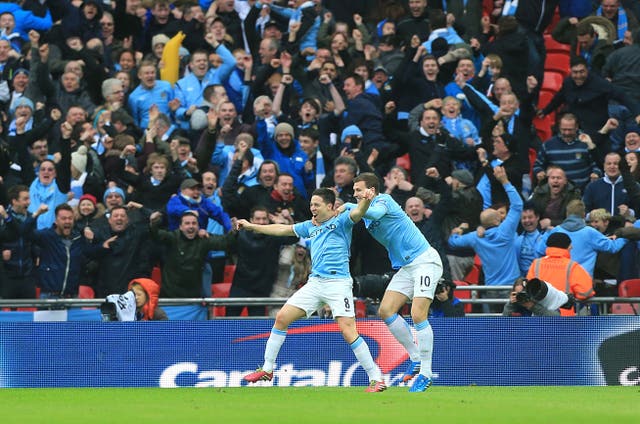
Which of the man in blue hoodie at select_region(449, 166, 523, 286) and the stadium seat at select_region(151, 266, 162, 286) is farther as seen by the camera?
the stadium seat at select_region(151, 266, 162, 286)

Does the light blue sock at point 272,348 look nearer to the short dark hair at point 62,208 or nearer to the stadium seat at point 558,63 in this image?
the short dark hair at point 62,208

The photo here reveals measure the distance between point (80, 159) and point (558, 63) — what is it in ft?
32.1

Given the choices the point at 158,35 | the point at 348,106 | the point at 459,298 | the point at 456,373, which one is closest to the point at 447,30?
the point at 348,106

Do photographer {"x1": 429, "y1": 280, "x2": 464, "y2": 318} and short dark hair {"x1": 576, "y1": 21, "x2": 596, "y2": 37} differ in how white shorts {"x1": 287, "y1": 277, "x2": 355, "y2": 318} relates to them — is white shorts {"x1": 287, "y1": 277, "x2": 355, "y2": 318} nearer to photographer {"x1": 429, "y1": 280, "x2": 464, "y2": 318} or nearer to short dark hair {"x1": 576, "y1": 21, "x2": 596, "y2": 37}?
photographer {"x1": 429, "y1": 280, "x2": 464, "y2": 318}

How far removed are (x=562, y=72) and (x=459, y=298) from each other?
28.7ft

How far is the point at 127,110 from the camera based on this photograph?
22.9 metres

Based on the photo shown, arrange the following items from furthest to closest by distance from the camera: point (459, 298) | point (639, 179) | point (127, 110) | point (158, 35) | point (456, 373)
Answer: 1. point (158, 35)
2. point (127, 110)
3. point (639, 179)
4. point (459, 298)
5. point (456, 373)

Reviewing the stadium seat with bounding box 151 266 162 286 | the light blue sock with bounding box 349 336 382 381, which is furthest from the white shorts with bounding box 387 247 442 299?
the stadium seat with bounding box 151 266 162 286

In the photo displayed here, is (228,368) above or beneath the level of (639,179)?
beneath

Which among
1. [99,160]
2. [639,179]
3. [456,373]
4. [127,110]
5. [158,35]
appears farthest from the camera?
[158,35]

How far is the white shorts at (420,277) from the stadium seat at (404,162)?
682 cm

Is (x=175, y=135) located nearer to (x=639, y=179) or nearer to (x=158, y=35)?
(x=158, y=35)

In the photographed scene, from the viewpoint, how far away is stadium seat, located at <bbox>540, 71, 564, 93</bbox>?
25.4m

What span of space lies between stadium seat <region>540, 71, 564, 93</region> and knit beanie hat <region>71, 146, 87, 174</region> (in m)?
8.85
